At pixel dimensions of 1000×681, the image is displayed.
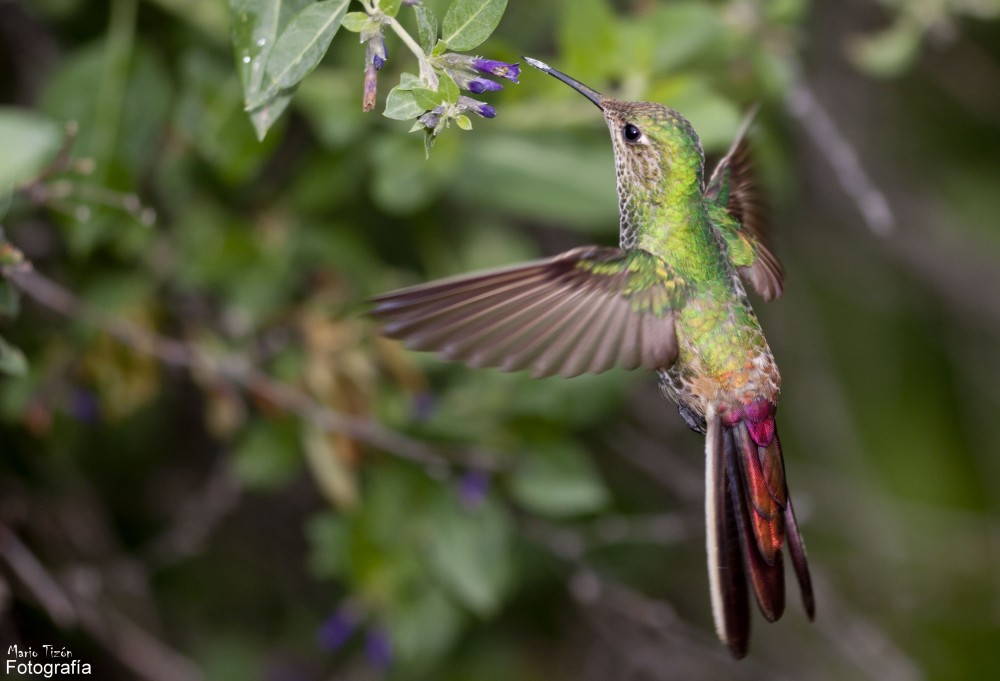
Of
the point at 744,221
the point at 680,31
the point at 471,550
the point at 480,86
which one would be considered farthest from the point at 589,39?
the point at 471,550

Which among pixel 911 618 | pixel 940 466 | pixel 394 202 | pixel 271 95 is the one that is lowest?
pixel 911 618

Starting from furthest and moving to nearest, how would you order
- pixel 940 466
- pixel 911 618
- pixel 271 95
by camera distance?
pixel 940 466
pixel 911 618
pixel 271 95

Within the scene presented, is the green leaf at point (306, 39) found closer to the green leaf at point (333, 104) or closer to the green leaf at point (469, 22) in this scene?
the green leaf at point (469, 22)

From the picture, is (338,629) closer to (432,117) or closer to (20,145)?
(20,145)

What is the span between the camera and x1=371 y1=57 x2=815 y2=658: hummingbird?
1496 mm

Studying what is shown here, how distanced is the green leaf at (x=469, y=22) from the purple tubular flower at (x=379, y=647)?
6.04ft

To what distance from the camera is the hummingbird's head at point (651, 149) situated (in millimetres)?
1673

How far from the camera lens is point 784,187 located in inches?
128

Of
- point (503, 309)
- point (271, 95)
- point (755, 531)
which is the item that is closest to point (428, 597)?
point (755, 531)

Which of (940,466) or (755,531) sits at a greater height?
(755,531)

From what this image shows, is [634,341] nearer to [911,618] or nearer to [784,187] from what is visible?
[784,187]

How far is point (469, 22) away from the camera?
4.00ft

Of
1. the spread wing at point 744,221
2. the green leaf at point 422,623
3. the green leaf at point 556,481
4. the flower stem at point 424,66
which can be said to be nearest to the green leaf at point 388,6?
the flower stem at point 424,66

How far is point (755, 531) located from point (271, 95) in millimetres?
993
